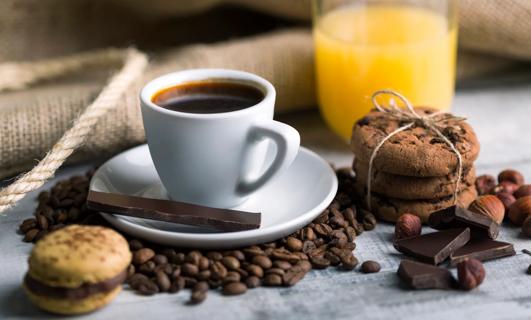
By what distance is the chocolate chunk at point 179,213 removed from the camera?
1.55 metres

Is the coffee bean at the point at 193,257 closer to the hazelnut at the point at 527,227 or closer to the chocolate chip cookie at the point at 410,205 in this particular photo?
the chocolate chip cookie at the point at 410,205

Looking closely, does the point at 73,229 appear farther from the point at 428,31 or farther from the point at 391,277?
the point at 428,31

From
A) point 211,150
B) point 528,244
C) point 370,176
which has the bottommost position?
point 528,244

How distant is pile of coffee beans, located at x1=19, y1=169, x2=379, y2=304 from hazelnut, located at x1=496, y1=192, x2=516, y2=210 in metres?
0.30

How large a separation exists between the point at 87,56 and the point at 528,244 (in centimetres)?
141

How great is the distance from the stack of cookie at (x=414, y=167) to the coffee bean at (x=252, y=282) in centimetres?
39

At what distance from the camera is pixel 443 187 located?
1.68 m

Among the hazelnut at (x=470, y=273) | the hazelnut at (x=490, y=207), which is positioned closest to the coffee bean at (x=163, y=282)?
the hazelnut at (x=470, y=273)

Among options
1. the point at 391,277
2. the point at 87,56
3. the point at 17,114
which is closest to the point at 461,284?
the point at 391,277

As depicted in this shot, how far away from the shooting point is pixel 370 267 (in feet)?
5.02

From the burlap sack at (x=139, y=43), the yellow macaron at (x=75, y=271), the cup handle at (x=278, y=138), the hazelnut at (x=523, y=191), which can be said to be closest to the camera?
the yellow macaron at (x=75, y=271)

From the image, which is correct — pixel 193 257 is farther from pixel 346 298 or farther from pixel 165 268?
pixel 346 298

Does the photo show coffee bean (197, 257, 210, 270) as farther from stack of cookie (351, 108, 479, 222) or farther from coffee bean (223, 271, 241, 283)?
stack of cookie (351, 108, 479, 222)

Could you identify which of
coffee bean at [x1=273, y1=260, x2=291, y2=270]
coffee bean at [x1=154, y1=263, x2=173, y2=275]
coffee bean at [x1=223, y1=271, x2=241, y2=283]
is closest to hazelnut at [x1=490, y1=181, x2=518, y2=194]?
coffee bean at [x1=273, y1=260, x2=291, y2=270]
